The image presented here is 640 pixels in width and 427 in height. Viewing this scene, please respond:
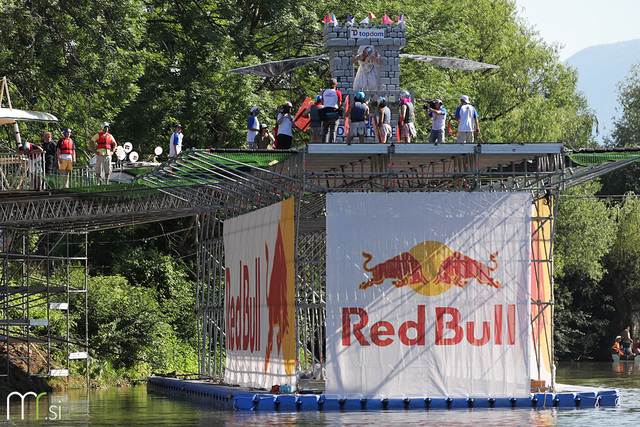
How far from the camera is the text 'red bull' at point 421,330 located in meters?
22.7

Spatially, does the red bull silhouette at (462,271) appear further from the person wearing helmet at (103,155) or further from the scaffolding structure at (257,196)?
the person wearing helmet at (103,155)

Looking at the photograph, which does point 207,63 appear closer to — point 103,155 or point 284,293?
point 103,155

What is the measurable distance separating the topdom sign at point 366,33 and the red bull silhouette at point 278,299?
7288 millimetres

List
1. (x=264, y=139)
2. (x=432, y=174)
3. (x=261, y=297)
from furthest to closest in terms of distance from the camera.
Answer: (x=264, y=139), (x=261, y=297), (x=432, y=174)

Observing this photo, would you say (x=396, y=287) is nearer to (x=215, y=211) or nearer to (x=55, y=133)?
(x=215, y=211)

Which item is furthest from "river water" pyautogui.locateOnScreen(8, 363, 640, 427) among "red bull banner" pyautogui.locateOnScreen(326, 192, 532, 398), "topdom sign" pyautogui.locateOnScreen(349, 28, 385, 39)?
"topdom sign" pyautogui.locateOnScreen(349, 28, 385, 39)

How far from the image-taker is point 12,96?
3609 centimetres

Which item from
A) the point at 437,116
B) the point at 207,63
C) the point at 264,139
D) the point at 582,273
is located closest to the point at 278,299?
the point at 264,139

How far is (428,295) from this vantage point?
22.9 metres

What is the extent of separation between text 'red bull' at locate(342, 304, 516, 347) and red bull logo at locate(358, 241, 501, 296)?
1.67 ft

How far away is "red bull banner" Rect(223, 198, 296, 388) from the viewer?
23.9 metres

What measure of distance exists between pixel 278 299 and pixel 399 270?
3234 mm

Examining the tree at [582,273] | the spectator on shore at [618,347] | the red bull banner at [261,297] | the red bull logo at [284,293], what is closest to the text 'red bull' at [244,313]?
the red bull banner at [261,297]

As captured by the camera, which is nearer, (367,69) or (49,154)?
(367,69)
